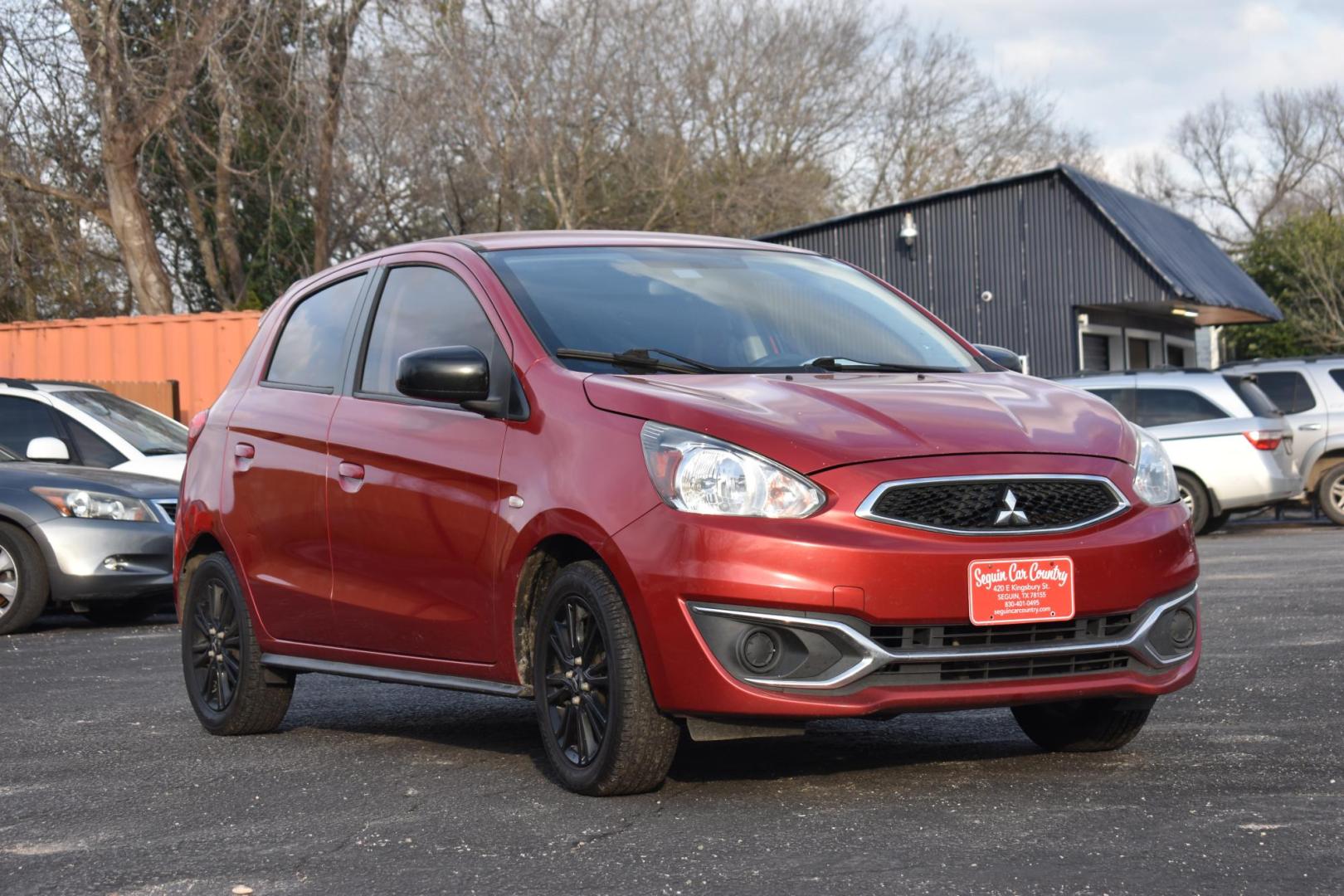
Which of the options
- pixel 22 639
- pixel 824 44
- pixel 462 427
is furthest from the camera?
pixel 824 44

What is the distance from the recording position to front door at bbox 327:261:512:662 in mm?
5730

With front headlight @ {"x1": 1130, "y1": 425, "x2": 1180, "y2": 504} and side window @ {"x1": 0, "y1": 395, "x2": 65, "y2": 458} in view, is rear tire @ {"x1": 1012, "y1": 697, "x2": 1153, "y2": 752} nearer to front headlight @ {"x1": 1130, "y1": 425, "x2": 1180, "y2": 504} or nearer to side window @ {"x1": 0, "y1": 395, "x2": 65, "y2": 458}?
front headlight @ {"x1": 1130, "y1": 425, "x2": 1180, "y2": 504}

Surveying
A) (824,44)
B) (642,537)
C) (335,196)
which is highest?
(824,44)

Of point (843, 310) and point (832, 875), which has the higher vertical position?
point (843, 310)

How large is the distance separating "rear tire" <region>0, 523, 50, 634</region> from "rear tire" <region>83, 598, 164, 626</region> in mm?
1056

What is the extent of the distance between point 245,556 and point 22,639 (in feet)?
17.9

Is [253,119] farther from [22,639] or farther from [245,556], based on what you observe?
[245,556]

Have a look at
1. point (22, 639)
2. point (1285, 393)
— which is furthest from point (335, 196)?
point (22, 639)

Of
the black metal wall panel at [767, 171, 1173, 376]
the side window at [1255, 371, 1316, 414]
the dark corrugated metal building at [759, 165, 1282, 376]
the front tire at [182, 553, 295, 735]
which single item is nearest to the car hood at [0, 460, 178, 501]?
the front tire at [182, 553, 295, 735]

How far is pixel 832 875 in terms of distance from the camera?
14.1ft

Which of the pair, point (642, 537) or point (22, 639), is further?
point (22, 639)

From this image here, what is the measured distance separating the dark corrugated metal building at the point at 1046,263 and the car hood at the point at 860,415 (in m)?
26.1

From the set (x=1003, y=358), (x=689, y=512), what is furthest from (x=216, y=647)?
(x=1003, y=358)

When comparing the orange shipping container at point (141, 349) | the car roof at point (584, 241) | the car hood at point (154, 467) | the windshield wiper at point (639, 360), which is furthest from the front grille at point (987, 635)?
the orange shipping container at point (141, 349)
